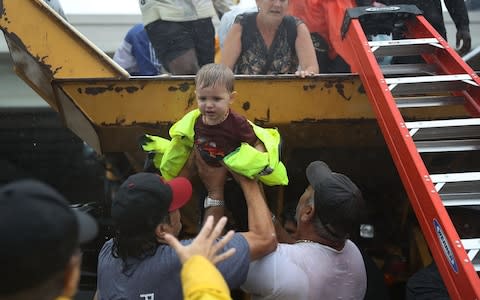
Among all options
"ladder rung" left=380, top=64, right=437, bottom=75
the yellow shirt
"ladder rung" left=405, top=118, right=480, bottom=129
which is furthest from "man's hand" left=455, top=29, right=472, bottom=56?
the yellow shirt

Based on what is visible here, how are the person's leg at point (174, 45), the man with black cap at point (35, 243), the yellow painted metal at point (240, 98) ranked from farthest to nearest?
the person's leg at point (174, 45) < the yellow painted metal at point (240, 98) < the man with black cap at point (35, 243)

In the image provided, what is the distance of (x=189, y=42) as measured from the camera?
3742 mm

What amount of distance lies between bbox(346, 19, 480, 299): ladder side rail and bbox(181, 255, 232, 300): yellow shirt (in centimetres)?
79

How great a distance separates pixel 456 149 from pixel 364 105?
23.8 inches

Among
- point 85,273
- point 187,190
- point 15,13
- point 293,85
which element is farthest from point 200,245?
point 85,273

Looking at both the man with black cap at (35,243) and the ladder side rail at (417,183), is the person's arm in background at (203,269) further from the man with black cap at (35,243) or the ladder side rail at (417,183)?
the ladder side rail at (417,183)

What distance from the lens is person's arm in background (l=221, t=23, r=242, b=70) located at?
3.36m

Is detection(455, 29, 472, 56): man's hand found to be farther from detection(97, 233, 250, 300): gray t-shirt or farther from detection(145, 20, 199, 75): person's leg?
detection(97, 233, 250, 300): gray t-shirt

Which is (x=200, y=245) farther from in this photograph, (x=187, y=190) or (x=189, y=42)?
(x=189, y=42)

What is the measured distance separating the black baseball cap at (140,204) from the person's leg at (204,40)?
205 cm

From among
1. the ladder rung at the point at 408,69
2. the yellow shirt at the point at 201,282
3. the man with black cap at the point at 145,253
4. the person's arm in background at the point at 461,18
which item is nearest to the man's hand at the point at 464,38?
the person's arm in background at the point at 461,18

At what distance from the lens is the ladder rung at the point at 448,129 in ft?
8.11

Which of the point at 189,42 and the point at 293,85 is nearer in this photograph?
the point at 293,85

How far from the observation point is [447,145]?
250 cm
